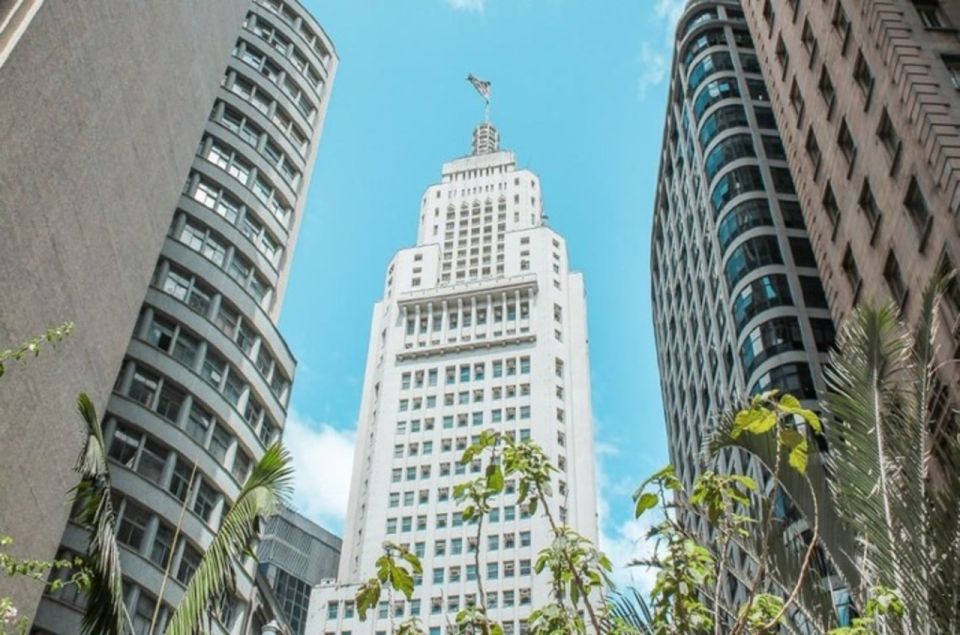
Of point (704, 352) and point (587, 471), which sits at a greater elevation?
point (587, 471)

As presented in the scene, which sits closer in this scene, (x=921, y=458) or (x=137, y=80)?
(x=921, y=458)

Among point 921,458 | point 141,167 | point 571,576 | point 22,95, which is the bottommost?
point 571,576

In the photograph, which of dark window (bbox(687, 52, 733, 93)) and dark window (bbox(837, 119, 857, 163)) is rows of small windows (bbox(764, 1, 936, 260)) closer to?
dark window (bbox(837, 119, 857, 163))

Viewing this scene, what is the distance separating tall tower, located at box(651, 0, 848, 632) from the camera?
55.5 m

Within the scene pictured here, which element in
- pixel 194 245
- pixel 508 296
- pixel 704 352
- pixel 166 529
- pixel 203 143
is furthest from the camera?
pixel 508 296

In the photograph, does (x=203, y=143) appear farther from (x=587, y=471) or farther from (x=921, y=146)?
(x=587, y=471)

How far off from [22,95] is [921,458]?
75.8ft

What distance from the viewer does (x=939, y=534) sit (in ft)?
34.7

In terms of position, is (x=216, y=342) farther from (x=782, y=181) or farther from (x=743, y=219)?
(x=782, y=181)

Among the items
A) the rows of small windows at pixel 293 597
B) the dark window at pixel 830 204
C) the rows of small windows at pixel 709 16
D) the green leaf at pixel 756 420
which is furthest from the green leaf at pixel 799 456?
the rows of small windows at pixel 293 597

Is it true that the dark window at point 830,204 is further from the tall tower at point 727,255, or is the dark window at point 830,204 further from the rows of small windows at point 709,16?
the rows of small windows at point 709,16

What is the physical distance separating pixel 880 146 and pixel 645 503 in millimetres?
24095

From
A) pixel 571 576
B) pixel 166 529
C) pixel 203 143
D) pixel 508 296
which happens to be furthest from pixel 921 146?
pixel 508 296

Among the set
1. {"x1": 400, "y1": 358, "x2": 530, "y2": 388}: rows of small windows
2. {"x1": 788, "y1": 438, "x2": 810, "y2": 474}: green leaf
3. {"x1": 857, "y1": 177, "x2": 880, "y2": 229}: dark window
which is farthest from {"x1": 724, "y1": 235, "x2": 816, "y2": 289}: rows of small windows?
{"x1": 788, "y1": 438, "x2": 810, "y2": 474}: green leaf
